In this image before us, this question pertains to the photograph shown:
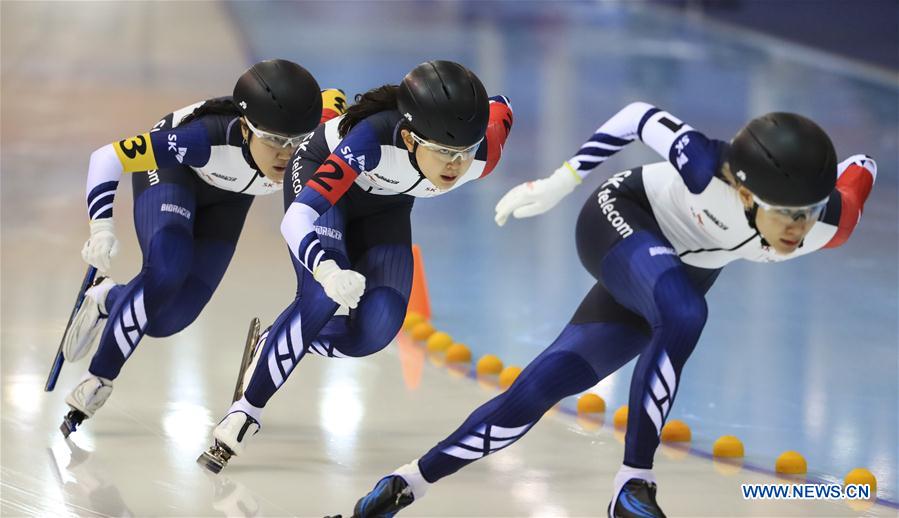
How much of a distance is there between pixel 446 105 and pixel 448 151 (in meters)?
0.17

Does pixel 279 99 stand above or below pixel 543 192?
above

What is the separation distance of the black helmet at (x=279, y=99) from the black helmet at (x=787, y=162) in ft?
5.71

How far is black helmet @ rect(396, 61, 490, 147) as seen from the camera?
4.25m

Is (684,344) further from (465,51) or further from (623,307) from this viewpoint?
(465,51)

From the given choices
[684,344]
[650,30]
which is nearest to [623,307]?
[684,344]

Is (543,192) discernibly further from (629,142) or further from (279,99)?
(279,99)

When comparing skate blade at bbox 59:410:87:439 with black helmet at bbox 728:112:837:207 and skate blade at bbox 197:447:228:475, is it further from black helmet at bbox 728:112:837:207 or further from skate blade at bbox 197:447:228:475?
black helmet at bbox 728:112:837:207

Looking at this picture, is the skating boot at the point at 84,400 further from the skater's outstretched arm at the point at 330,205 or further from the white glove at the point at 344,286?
the white glove at the point at 344,286

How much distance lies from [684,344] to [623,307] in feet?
1.57

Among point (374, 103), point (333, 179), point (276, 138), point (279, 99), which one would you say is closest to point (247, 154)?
point (276, 138)

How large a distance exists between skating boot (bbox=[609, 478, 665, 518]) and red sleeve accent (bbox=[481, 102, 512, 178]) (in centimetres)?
138

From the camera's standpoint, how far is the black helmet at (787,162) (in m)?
3.75

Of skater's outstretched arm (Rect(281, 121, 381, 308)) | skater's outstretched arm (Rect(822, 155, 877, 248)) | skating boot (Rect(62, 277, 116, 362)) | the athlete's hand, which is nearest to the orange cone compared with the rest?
the athlete's hand

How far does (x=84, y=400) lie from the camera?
16.6 ft
